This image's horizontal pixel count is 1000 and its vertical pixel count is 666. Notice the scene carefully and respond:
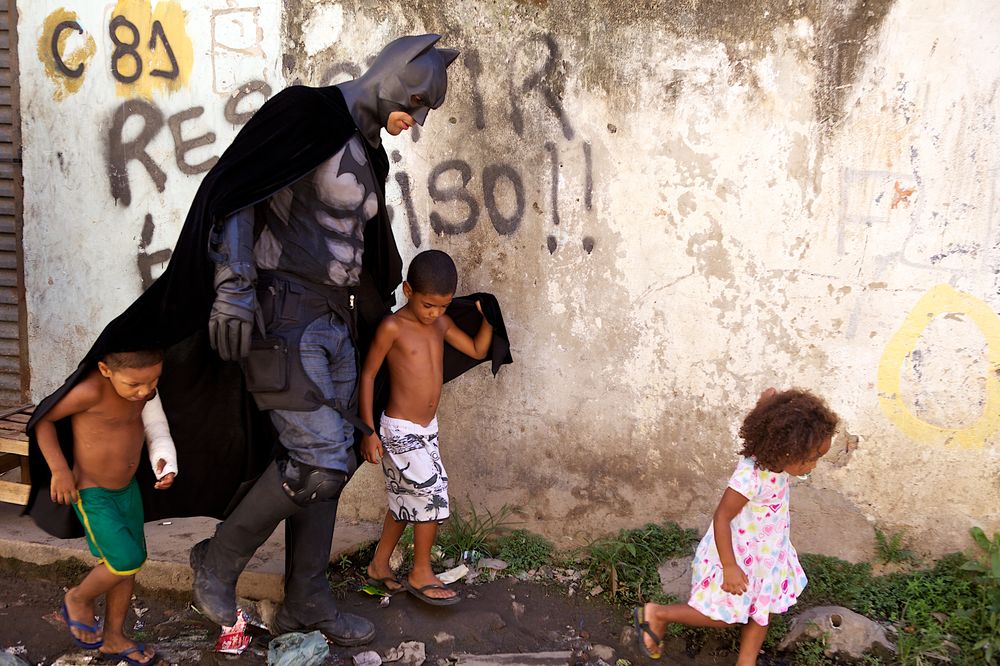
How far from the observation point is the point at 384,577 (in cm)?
378

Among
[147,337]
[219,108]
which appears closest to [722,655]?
[147,337]

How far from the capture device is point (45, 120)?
4410mm

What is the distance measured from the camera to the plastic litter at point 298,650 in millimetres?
3184

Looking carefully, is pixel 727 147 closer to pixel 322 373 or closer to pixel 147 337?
pixel 322 373

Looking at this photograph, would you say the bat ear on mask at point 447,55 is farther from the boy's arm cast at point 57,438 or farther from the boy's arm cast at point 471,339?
the boy's arm cast at point 57,438

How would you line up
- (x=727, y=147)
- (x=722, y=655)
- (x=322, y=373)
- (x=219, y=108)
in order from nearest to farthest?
(x=322, y=373), (x=722, y=655), (x=727, y=147), (x=219, y=108)

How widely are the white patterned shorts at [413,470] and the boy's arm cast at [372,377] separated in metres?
0.11

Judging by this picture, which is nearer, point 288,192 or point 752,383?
point 288,192

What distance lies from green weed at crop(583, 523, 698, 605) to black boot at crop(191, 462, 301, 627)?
145 cm

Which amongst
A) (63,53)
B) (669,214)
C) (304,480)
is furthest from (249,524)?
(63,53)

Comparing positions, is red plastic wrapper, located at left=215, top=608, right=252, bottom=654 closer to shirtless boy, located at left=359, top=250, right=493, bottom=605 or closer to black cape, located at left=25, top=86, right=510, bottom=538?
black cape, located at left=25, top=86, right=510, bottom=538

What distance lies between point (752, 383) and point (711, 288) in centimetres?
43

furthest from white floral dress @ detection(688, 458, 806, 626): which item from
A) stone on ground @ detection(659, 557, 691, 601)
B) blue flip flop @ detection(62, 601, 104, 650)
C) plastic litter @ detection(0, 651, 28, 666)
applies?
plastic litter @ detection(0, 651, 28, 666)

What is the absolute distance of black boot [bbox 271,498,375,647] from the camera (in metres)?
3.33
